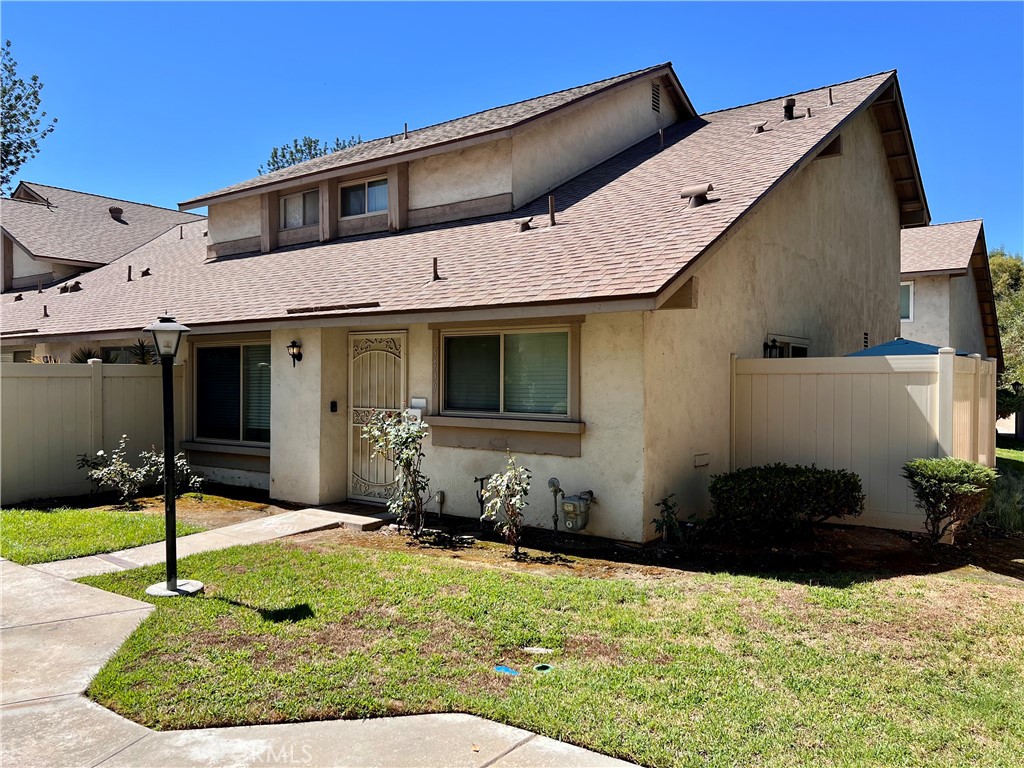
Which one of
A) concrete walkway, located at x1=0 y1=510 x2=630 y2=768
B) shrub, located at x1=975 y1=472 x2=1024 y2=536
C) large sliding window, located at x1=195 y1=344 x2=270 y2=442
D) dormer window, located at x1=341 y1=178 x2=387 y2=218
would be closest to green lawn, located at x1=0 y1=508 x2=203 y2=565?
large sliding window, located at x1=195 y1=344 x2=270 y2=442

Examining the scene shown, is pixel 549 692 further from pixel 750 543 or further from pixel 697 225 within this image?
pixel 697 225

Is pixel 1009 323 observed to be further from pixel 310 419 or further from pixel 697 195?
pixel 310 419

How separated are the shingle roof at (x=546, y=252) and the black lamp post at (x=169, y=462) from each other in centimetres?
311

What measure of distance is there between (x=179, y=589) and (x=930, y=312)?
22070mm

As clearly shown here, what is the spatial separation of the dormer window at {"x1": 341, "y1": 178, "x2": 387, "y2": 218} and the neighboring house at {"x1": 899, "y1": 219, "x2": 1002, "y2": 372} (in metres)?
14.6

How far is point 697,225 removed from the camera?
830 cm

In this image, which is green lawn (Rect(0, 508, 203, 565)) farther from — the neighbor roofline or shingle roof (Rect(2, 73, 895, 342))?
the neighbor roofline

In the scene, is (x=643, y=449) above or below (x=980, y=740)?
above

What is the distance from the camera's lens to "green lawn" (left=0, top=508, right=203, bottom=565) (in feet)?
25.0

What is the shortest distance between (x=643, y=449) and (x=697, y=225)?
2.72 meters

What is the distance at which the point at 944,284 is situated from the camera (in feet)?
69.3

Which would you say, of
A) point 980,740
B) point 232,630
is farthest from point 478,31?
point 980,740

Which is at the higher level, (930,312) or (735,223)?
(930,312)

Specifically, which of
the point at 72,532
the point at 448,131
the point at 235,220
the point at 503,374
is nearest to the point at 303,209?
the point at 235,220
